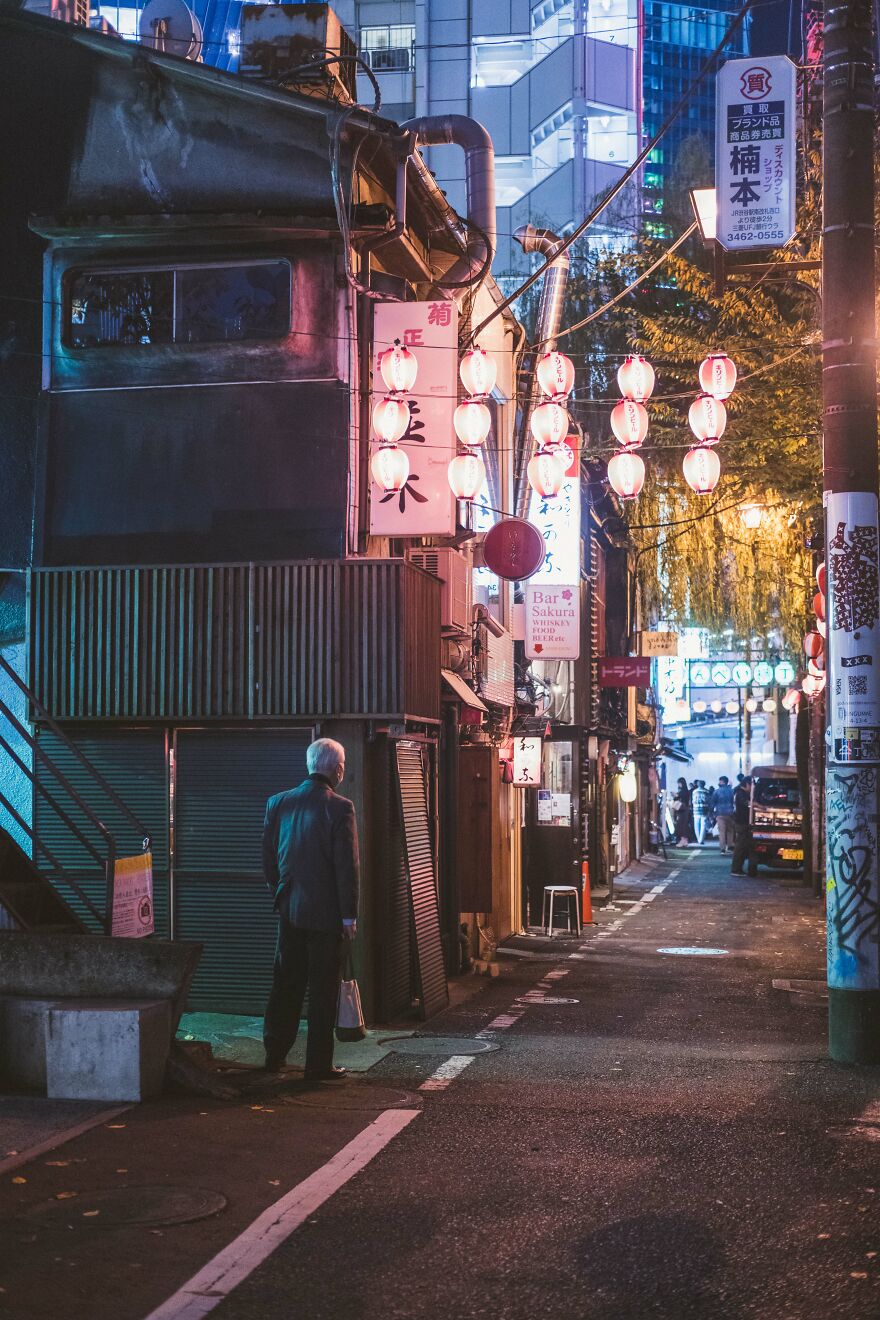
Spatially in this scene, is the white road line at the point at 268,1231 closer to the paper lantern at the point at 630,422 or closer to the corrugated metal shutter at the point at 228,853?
the corrugated metal shutter at the point at 228,853

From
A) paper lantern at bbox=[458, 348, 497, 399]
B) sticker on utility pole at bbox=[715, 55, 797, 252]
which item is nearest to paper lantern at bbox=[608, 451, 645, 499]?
paper lantern at bbox=[458, 348, 497, 399]

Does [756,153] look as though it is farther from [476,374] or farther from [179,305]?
[179,305]

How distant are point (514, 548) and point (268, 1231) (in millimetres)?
→ 11991

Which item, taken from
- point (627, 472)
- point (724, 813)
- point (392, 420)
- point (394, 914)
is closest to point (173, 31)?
point (392, 420)

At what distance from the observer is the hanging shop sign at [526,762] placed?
2212 centimetres

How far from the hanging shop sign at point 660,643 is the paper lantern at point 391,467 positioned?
26436 millimetres

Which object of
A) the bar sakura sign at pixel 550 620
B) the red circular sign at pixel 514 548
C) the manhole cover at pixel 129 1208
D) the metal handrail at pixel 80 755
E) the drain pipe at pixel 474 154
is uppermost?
the drain pipe at pixel 474 154

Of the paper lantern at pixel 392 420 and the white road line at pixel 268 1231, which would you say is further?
the paper lantern at pixel 392 420

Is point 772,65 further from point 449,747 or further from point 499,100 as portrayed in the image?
point 499,100

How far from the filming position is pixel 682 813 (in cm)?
5181

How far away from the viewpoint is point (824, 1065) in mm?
10672

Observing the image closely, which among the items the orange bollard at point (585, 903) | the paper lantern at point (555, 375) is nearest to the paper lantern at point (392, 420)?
the paper lantern at point (555, 375)

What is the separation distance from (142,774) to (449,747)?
3.93m

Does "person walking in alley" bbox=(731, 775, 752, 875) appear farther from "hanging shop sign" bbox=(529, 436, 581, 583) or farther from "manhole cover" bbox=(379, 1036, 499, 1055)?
"manhole cover" bbox=(379, 1036, 499, 1055)
